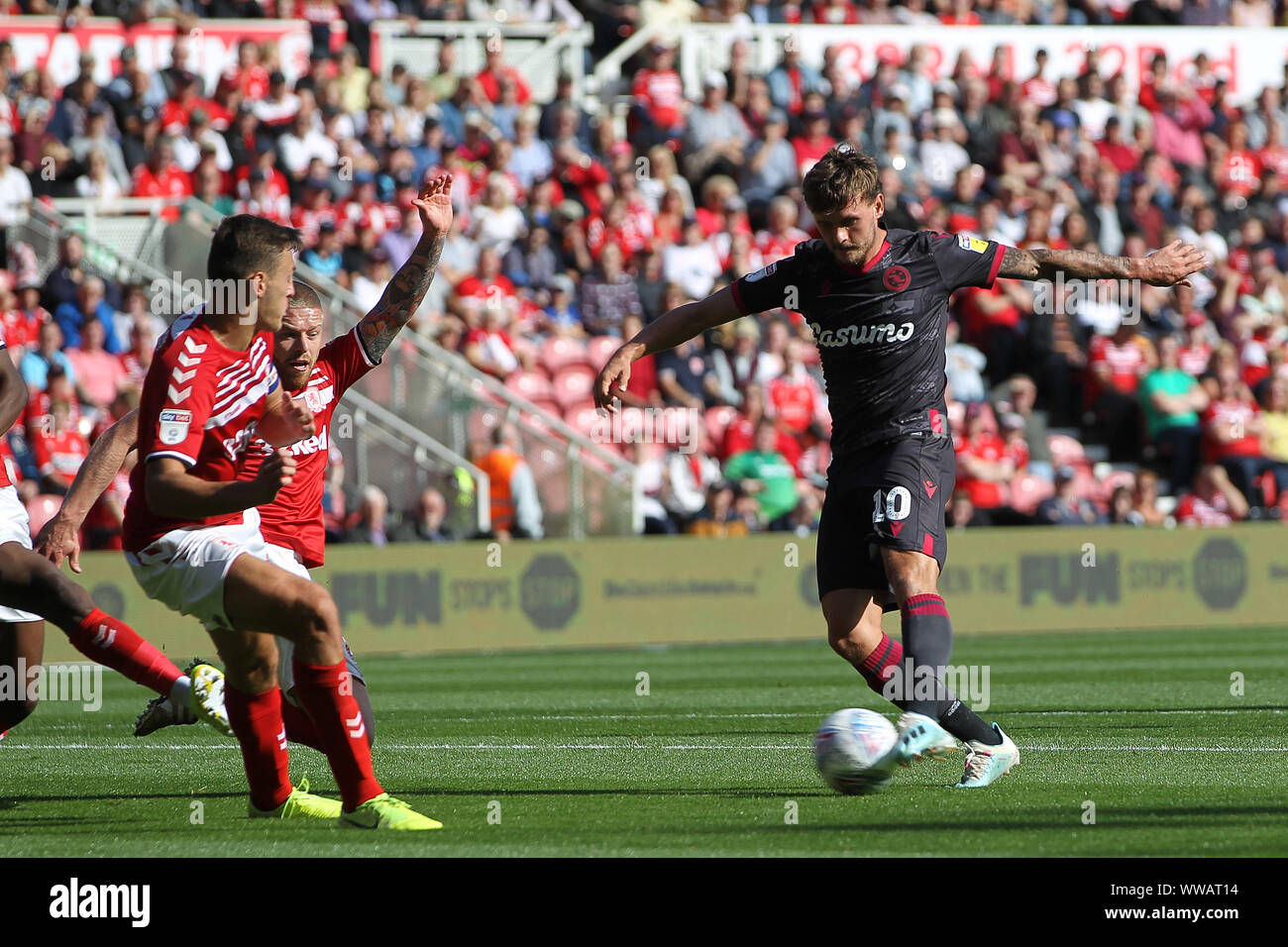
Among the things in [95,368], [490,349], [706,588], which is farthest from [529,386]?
[95,368]

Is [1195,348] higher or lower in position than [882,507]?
higher

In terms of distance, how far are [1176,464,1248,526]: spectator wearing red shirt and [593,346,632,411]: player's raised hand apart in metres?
13.8

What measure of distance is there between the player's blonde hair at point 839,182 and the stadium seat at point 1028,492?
12574 millimetres

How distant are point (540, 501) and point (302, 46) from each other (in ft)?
24.6

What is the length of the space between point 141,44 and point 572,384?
6.46m

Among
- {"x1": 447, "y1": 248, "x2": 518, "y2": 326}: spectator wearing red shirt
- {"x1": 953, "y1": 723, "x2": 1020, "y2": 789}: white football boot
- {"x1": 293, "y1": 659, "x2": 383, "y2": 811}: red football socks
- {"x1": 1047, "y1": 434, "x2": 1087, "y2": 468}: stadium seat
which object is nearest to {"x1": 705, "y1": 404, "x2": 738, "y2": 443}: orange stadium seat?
{"x1": 447, "y1": 248, "x2": 518, "y2": 326}: spectator wearing red shirt

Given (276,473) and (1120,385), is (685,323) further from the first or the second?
(1120,385)

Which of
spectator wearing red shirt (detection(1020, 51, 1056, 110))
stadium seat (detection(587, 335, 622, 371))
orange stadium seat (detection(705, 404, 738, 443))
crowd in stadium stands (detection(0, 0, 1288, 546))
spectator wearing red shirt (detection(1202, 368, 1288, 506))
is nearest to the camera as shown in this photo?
crowd in stadium stands (detection(0, 0, 1288, 546))

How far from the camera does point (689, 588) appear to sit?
688 inches

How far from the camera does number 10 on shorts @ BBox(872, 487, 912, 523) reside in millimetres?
6875

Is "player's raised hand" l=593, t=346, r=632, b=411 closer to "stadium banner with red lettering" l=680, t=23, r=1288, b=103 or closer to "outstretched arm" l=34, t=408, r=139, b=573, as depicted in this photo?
"outstretched arm" l=34, t=408, r=139, b=573

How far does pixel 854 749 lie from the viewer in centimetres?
642

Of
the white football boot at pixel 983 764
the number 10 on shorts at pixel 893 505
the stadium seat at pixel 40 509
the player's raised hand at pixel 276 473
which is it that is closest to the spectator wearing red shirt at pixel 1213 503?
the stadium seat at pixel 40 509
